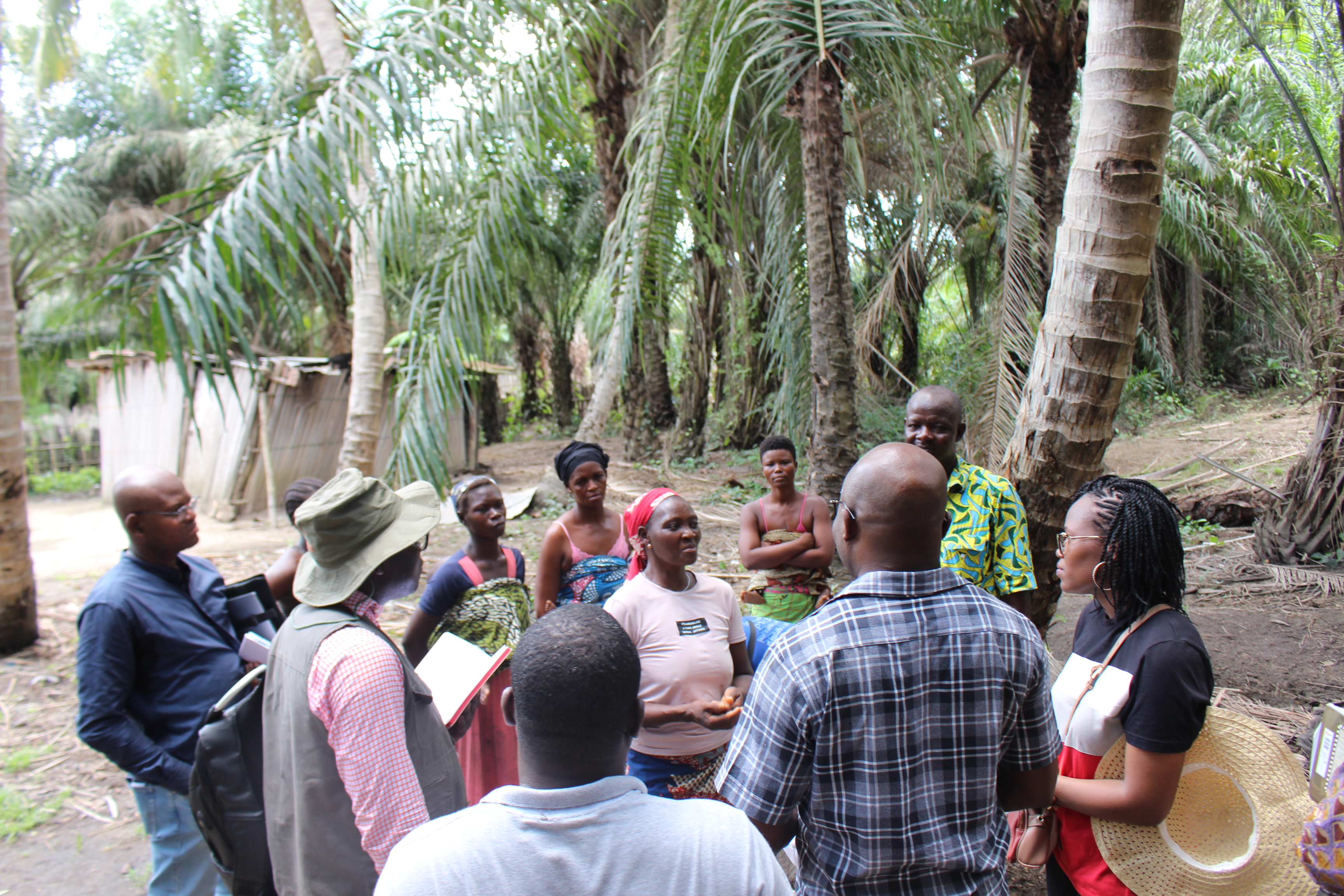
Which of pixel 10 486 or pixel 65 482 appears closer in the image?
pixel 10 486

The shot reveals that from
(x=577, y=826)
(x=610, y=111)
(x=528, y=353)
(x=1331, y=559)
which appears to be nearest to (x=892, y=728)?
(x=577, y=826)

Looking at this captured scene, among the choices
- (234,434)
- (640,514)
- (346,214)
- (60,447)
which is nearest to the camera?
(640,514)

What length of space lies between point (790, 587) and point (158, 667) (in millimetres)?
2479

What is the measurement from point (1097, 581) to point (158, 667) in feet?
8.86

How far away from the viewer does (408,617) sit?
614 centimetres

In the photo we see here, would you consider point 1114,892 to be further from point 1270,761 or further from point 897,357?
point 897,357

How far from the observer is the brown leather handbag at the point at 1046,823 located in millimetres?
1777

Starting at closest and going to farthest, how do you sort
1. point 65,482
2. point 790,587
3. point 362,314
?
1. point 790,587
2. point 362,314
3. point 65,482

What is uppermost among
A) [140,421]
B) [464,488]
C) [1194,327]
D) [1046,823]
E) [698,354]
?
[1194,327]

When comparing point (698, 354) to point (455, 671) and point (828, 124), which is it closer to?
point (828, 124)

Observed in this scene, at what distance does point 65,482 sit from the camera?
17.1 meters

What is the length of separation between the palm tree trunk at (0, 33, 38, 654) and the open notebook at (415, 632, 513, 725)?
4.69 meters

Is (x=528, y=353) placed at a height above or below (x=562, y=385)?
above

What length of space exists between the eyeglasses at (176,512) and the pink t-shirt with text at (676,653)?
140 cm
